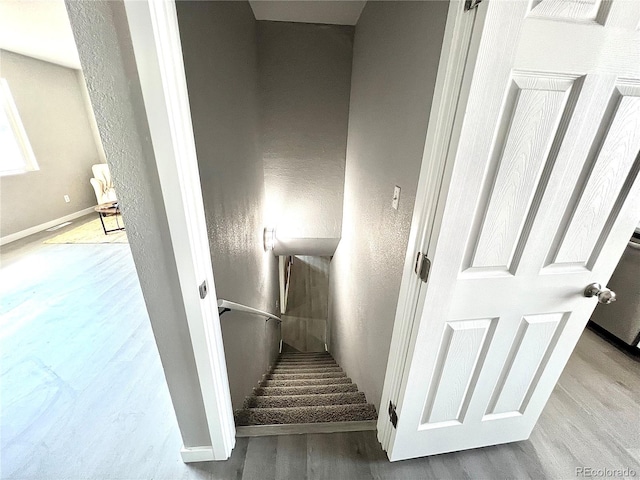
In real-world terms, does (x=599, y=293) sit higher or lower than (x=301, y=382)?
higher

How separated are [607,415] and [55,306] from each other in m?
4.18

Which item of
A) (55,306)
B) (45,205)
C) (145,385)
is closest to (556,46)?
(145,385)

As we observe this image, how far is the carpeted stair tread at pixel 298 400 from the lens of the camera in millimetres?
1668

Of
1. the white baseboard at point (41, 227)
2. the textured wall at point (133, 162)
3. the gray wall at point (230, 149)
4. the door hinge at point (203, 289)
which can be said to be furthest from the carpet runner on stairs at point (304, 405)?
the white baseboard at point (41, 227)

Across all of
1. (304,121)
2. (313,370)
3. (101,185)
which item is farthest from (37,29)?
(313,370)

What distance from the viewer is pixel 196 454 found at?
1229mm

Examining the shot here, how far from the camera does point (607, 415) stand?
1542 millimetres

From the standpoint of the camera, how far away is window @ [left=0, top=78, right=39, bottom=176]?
3.92 m

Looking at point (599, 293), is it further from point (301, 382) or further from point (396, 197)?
point (301, 382)

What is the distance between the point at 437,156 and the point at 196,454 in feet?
5.21

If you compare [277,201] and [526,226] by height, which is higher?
[526,226]

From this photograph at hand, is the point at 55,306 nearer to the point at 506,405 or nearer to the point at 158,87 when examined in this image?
the point at 158,87

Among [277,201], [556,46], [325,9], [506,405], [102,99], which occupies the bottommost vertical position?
[506,405]

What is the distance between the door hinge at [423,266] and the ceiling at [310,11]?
74.4 inches
